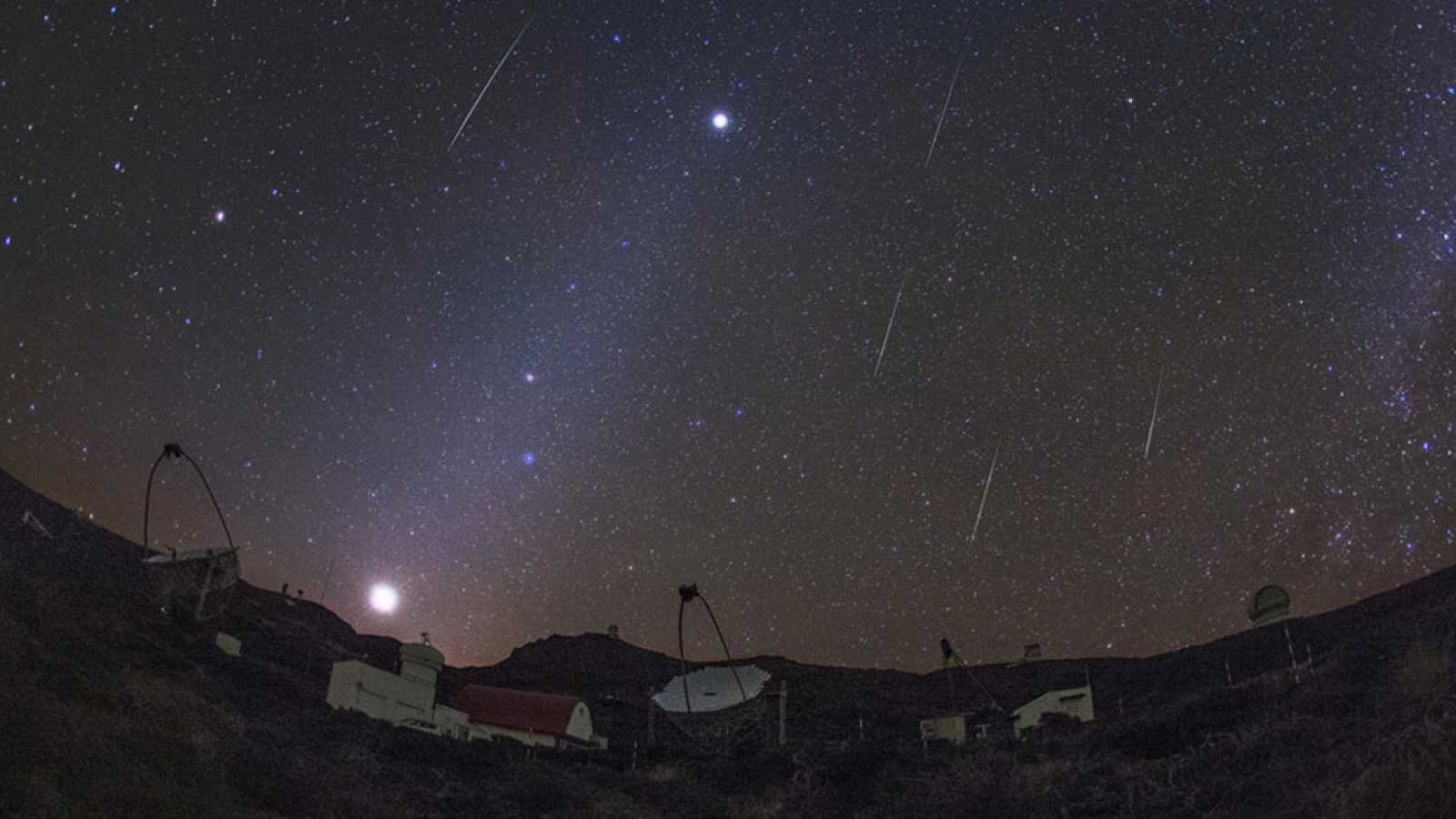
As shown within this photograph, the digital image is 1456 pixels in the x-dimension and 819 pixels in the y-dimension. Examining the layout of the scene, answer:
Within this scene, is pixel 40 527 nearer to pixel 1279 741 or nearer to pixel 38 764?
pixel 38 764

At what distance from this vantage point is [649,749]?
50531 millimetres

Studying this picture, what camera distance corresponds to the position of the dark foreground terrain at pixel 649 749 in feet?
65.9

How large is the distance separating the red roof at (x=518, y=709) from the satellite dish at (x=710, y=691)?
547 cm

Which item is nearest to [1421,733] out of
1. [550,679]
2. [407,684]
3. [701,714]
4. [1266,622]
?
[701,714]

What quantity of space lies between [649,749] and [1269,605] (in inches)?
1601

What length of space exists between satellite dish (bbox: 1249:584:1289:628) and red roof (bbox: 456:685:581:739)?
43.2 m

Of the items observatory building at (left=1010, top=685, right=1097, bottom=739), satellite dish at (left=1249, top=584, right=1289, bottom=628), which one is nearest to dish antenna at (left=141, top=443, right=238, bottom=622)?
observatory building at (left=1010, top=685, right=1097, bottom=739)

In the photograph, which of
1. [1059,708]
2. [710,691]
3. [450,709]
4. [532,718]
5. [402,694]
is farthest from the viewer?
[710,691]

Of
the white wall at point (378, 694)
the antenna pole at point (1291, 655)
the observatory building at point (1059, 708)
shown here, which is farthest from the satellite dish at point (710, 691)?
the antenna pole at point (1291, 655)

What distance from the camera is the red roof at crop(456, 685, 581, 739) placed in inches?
2066

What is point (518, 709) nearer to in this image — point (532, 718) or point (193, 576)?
point (532, 718)

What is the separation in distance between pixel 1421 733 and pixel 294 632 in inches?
2521

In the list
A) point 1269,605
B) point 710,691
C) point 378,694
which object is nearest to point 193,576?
point 378,694

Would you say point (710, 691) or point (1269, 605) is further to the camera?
point (1269, 605)
